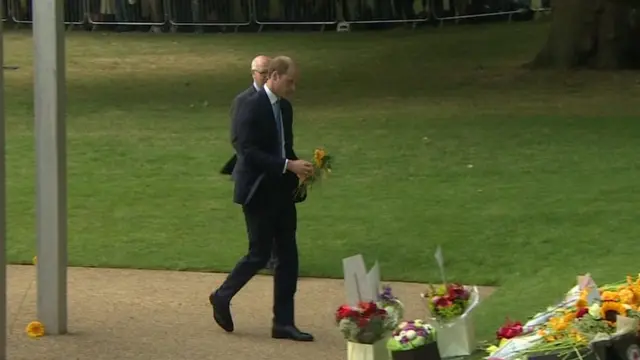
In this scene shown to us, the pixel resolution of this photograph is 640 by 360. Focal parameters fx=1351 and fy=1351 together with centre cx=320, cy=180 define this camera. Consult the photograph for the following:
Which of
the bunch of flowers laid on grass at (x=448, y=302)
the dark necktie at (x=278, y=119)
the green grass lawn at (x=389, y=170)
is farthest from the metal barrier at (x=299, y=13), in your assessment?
the bunch of flowers laid on grass at (x=448, y=302)

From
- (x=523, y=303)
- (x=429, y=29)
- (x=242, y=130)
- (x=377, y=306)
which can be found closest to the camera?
(x=377, y=306)

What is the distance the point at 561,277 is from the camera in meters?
8.87

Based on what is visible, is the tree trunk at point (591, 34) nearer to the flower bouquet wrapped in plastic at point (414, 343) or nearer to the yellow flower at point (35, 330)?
the yellow flower at point (35, 330)

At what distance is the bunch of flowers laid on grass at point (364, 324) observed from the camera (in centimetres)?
629

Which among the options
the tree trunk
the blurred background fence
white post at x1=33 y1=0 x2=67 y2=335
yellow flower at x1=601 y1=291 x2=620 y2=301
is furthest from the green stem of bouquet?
the blurred background fence

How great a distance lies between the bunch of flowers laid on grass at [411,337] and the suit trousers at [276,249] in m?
1.44

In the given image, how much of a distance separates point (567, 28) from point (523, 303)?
47.6 feet

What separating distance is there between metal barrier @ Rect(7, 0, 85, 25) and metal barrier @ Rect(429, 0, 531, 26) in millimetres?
9018

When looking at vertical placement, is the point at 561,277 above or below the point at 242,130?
below

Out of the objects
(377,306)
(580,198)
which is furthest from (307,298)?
(580,198)

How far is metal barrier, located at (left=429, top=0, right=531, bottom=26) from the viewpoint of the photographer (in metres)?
35.3

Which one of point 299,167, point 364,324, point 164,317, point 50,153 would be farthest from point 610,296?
point 50,153

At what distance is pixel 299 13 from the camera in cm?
3397

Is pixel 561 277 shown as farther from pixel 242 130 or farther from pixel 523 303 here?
pixel 242 130
